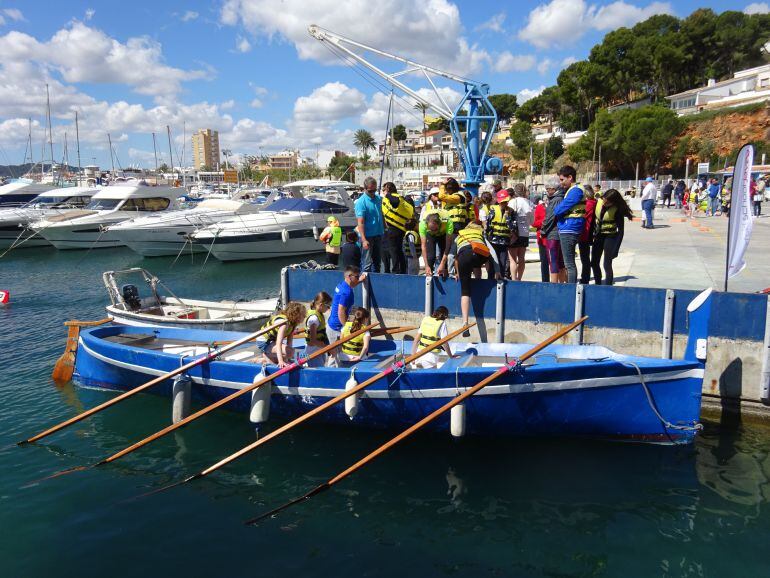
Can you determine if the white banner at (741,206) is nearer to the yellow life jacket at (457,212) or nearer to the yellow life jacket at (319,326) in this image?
the yellow life jacket at (457,212)

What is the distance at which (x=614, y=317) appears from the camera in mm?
8258

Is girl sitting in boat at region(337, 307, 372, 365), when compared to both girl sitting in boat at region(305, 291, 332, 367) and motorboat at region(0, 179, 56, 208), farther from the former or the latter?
motorboat at region(0, 179, 56, 208)

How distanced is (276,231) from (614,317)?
1970 centimetres

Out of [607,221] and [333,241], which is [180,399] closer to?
[333,241]

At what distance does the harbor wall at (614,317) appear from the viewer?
745 cm

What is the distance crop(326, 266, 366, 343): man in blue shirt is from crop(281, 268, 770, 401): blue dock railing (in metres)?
1.81

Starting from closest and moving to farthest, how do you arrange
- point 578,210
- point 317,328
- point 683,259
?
1. point 317,328
2. point 578,210
3. point 683,259

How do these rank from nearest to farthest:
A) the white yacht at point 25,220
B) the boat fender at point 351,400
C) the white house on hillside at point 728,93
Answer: the boat fender at point 351,400, the white yacht at point 25,220, the white house on hillside at point 728,93

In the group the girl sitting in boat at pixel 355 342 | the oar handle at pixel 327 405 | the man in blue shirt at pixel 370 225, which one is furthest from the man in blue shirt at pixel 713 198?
the oar handle at pixel 327 405

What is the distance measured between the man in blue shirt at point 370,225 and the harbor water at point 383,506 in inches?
148

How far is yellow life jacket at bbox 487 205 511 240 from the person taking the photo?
9714 mm

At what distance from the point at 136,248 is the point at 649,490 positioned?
26.4 m

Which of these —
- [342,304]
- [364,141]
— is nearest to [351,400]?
[342,304]

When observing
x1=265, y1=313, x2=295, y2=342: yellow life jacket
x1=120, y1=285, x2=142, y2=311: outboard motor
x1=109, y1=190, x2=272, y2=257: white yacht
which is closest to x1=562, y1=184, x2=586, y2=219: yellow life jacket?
x1=265, y1=313, x2=295, y2=342: yellow life jacket
